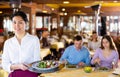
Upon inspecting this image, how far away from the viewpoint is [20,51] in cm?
217

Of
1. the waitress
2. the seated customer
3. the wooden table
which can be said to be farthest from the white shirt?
the seated customer

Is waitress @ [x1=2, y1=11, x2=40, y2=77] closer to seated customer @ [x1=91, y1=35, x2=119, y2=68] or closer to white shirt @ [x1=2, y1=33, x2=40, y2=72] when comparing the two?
white shirt @ [x1=2, y1=33, x2=40, y2=72]

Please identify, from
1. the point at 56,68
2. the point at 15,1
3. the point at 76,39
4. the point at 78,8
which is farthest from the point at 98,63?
the point at 78,8

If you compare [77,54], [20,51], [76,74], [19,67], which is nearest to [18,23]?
[20,51]

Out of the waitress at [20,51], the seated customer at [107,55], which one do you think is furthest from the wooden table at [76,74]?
the seated customer at [107,55]

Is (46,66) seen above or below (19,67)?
below

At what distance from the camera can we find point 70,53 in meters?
4.07

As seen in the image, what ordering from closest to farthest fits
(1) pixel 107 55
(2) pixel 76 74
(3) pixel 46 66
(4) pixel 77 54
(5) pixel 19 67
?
(5) pixel 19 67 < (3) pixel 46 66 < (2) pixel 76 74 < (1) pixel 107 55 < (4) pixel 77 54

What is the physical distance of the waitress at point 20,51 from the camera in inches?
84.1

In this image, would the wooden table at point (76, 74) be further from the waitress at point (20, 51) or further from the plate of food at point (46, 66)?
the waitress at point (20, 51)

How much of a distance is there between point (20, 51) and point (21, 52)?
13mm

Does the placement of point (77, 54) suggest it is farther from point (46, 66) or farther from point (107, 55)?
point (46, 66)

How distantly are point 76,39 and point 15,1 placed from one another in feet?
6.44

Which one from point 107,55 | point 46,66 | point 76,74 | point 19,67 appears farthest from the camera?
point 107,55
